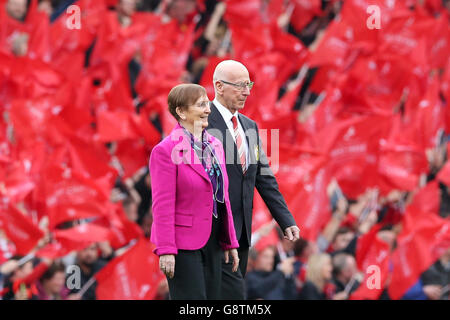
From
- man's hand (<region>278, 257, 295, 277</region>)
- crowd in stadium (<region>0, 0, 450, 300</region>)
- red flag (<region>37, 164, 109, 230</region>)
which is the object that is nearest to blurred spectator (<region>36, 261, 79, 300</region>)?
crowd in stadium (<region>0, 0, 450, 300</region>)

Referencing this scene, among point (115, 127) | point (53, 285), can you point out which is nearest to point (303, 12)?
point (115, 127)

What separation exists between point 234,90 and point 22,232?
7.98 feet

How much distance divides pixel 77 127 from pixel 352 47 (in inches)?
106

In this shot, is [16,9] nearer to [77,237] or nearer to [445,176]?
[77,237]

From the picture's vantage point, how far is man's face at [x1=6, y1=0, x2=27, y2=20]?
26.2 feet

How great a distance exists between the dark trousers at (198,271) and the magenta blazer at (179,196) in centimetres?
6

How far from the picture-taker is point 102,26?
7605mm

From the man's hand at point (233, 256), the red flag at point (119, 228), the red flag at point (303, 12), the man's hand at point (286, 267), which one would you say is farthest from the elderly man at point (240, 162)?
the red flag at point (303, 12)

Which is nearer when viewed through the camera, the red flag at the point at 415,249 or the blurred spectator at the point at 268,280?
the blurred spectator at the point at 268,280

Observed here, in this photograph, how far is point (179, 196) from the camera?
3447mm

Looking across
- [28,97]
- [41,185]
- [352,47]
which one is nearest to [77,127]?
[28,97]

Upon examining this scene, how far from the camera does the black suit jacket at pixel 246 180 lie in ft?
12.3

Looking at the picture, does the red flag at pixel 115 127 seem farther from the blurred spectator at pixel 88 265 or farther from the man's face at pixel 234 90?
the man's face at pixel 234 90

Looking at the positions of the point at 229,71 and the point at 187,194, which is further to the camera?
the point at 229,71
